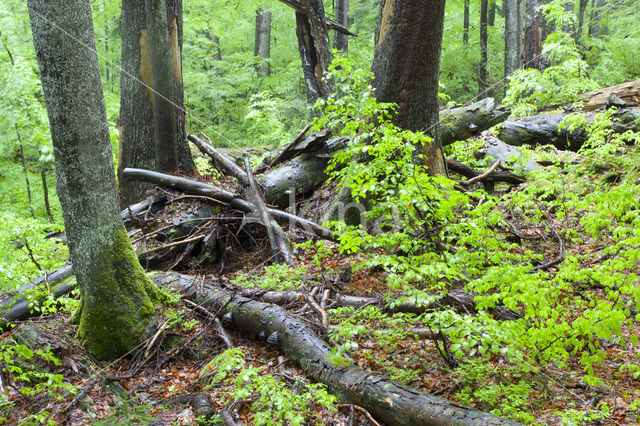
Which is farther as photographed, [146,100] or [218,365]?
[146,100]

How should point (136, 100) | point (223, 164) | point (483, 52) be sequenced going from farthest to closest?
point (483, 52)
point (223, 164)
point (136, 100)

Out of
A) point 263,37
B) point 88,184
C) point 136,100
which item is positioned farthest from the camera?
point 263,37

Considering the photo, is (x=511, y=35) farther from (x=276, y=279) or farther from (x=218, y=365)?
(x=218, y=365)

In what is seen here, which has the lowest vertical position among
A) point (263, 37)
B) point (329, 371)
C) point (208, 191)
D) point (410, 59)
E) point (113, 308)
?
point (329, 371)

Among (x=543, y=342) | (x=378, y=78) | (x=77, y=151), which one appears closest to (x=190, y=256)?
(x=77, y=151)

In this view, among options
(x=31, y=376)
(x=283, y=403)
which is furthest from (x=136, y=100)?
(x=283, y=403)

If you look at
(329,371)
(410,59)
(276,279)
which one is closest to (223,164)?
(276,279)

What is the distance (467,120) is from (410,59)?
10.7 feet

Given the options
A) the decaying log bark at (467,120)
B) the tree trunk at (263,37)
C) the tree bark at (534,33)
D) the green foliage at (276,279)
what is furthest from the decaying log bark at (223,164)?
the tree bark at (534,33)

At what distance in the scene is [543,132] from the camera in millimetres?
9898

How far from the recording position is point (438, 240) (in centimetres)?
369

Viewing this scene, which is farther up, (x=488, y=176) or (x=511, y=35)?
(x=511, y=35)

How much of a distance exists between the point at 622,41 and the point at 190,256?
62.5ft

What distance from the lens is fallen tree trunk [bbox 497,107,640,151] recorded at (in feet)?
31.6
